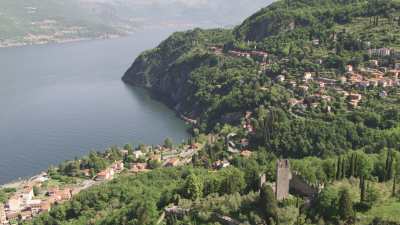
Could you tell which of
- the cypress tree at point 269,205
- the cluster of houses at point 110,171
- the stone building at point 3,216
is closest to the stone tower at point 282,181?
the cypress tree at point 269,205

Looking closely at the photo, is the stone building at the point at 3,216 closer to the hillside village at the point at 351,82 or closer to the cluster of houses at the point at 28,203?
the cluster of houses at the point at 28,203

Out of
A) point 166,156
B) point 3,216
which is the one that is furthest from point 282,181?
point 166,156

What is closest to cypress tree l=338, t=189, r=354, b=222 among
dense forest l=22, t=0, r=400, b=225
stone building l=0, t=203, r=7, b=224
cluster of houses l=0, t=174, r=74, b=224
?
dense forest l=22, t=0, r=400, b=225

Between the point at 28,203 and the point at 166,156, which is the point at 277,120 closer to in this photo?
the point at 166,156

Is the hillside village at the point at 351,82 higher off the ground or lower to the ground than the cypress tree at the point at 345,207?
higher

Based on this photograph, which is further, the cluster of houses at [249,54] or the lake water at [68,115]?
the cluster of houses at [249,54]

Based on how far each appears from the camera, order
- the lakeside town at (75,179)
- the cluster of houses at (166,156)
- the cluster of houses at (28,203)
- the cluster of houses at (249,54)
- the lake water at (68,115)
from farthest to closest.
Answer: the cluster of houses at (249,54), the lake water at (68,115), the cluster of houses at (166,156), the lakeside town at (75,179), the cluster of houses at (28,203)
